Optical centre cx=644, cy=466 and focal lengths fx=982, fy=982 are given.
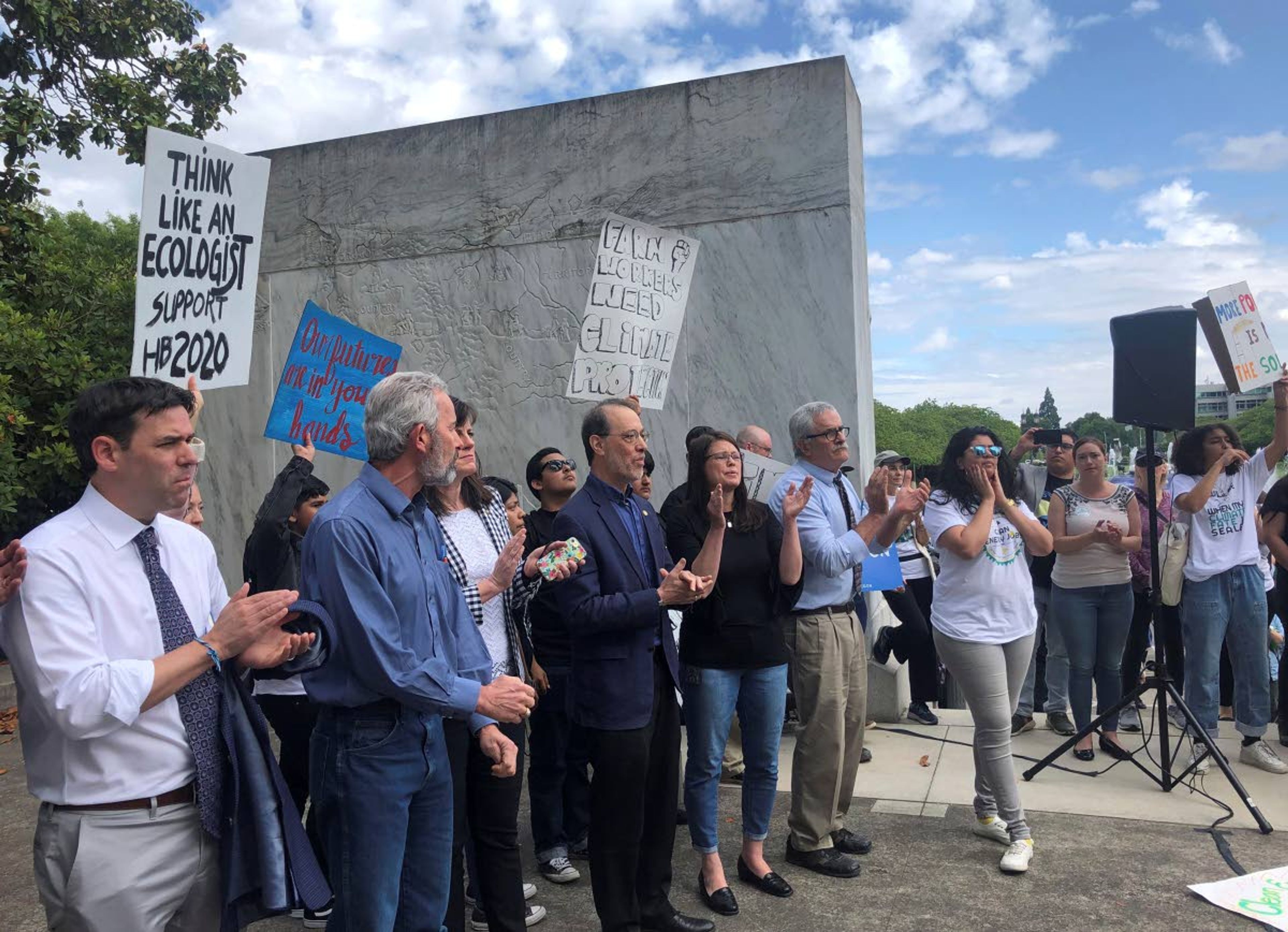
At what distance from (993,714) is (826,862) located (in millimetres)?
1000

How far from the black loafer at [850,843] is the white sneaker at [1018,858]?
59cm

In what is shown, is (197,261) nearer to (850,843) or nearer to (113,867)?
(113,867)

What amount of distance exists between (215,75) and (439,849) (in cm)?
967

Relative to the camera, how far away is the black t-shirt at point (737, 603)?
4016 mm

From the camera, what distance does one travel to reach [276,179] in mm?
8797

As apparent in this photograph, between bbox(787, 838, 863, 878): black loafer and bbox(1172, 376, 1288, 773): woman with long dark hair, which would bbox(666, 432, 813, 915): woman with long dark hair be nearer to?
bbox(787, 838, 863, 878): black loafer

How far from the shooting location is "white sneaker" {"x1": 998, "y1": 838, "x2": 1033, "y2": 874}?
14.0 feet

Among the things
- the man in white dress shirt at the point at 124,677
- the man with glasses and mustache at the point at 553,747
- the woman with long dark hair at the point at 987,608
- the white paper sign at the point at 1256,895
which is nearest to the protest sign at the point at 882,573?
the woman with long dark hair at the point at 987,608

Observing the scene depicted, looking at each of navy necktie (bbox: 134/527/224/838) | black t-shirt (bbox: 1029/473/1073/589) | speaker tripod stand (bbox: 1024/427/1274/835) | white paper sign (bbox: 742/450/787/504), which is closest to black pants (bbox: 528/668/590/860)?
white paper sign (bbox: 742/450/787/504)

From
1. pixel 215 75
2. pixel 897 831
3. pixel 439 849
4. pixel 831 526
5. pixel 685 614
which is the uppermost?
pixel 215 75

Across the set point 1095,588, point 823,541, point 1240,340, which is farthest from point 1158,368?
point 823,541

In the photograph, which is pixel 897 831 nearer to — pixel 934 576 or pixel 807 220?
pixel 934 576

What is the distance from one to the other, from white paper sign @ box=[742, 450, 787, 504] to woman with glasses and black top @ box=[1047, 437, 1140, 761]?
1820 mm

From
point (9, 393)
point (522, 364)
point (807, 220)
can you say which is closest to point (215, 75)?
point (9, 393)
